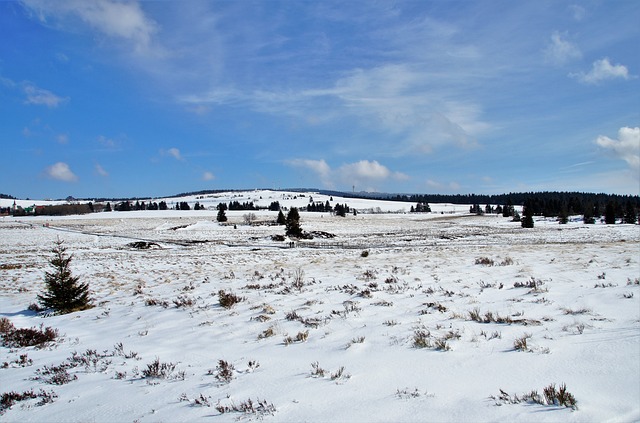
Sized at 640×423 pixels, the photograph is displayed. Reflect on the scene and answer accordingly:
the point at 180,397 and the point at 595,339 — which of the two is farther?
the point at 595,339

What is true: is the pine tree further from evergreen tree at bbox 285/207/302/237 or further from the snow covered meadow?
evergreen tree at bbox 285/207/302/237

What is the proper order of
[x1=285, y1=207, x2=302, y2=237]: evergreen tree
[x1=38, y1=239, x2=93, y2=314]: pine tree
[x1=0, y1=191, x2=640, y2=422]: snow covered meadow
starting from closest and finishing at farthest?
[x1=0, y1=191, x2=640, y2=422]: snow covered meadow
[x1=38, y1=239, x2=93, y2=314]: pine tree
[x1=285, y1=207, x2=302, y2=237]: evergreen tree

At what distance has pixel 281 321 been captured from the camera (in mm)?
8664

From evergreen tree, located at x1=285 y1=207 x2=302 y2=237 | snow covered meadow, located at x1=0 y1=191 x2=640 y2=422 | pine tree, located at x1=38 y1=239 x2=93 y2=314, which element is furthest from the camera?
evergreen tree, located at x1=285 y1=207 x2=302 y2=237

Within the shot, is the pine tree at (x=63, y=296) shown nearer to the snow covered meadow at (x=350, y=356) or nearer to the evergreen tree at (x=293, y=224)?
the snow covered meadow at (x=350, y=356)

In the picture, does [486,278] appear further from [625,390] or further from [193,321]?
[193,321]

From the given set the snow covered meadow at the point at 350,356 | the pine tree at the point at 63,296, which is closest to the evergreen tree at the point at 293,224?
the pine tree at the point at 63,296

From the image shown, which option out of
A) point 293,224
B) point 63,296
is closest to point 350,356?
point 63,296

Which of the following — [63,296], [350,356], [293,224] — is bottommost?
[63,296]

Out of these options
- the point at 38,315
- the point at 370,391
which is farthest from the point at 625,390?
the point at 38,315

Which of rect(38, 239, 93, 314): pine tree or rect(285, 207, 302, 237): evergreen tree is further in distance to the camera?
rect(285, 207, 302, 237): evergreen tree

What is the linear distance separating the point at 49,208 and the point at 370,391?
193 m

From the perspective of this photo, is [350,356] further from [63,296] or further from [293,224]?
[293,224]

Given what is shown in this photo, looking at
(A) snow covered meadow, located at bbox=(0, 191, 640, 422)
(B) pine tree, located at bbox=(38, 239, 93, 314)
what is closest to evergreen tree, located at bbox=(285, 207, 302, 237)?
(B) pine tree, located at bbox=(38, 239, 93, 314)
